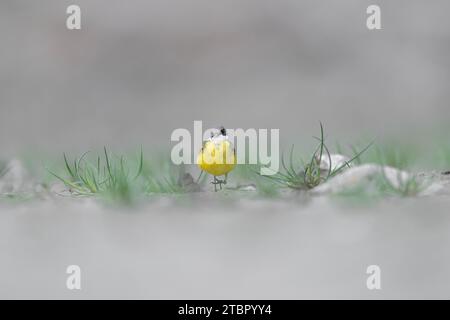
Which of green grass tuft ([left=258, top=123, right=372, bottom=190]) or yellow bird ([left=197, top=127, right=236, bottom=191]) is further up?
yellow bird ([left=197, top=127, right=236, bottom=191])

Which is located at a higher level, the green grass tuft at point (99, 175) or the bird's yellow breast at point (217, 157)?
the bird's yellow breast at point (217, 157)

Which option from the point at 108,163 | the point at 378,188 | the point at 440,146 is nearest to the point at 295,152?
the point at 440,146

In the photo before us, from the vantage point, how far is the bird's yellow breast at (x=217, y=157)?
1.43 m

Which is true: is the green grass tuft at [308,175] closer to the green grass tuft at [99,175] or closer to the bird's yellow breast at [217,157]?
the bird's yellow breast at [217,157]

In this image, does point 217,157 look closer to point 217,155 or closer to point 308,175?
point 217,155

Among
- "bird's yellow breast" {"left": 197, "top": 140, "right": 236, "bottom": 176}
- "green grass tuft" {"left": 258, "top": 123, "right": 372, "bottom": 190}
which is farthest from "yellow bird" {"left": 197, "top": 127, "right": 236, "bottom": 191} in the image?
"green grass tuft" {"left": 258, "top": 123, "right": 372, "bottom": 190}

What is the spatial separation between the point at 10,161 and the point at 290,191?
1.01 meters

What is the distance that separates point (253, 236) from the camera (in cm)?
91

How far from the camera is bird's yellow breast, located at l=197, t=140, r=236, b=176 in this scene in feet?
4.69

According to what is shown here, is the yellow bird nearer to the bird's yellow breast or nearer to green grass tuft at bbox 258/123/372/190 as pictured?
the bird's yellow breast

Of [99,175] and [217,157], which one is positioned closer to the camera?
[217,157]

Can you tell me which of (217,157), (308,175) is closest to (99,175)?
(217,157)

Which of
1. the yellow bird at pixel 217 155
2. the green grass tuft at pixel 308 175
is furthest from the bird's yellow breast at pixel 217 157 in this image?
the green grass tuft at pixel 308 175

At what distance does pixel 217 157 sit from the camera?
143 cm
